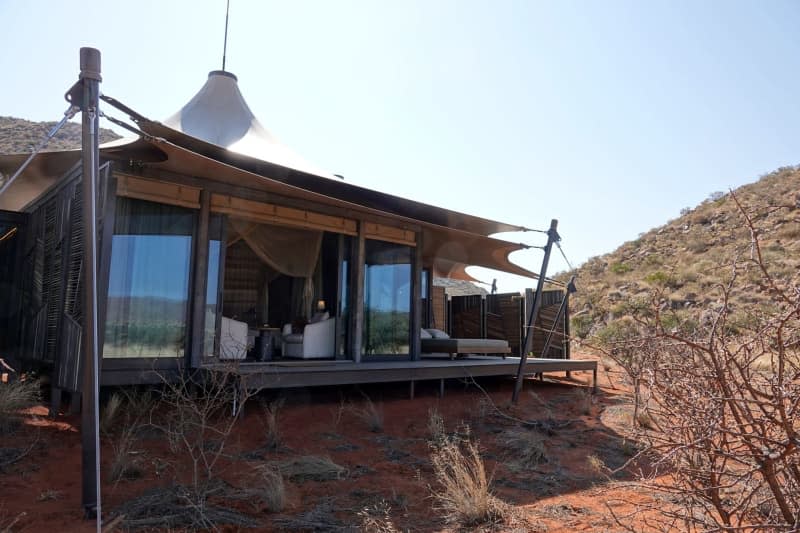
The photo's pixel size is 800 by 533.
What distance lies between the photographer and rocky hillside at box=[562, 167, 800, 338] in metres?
18.3

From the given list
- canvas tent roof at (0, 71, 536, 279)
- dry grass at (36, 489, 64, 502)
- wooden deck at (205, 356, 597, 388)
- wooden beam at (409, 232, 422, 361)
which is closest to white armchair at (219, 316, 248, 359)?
wooden deck at (205, 356, 597, 388)

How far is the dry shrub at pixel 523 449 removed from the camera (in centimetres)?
509

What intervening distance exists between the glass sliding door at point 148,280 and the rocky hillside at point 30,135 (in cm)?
1598

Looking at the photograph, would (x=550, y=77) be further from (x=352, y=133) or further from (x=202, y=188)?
(x=202, y=188)

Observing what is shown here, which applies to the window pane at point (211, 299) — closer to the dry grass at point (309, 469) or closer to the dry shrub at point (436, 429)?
the dry grass at point (309, 469)

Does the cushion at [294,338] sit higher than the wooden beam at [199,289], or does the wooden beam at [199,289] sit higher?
the wooden beam at [199,289]

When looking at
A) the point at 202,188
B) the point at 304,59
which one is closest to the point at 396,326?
the point at 202,188

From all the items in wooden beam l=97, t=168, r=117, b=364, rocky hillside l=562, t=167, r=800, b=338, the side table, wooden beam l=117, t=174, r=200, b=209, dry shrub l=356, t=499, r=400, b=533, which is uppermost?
rocky hillside l=562, t=167, r=800, b=338

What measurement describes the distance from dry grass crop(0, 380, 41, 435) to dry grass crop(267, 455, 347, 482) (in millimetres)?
2401

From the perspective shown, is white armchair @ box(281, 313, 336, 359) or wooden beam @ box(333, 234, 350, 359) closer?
white armchair @ box(281, 313, 336, 359)

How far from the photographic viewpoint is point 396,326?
7996mm

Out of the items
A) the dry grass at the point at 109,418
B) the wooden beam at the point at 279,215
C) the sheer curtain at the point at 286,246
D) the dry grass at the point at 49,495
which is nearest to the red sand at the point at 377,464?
the dry grass at the point at 49,495

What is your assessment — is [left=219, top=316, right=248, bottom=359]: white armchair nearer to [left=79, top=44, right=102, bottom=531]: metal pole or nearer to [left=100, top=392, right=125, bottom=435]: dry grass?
[left=100, top=392, right=125, bottom=435]: dry grass

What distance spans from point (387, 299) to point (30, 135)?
1873cm
